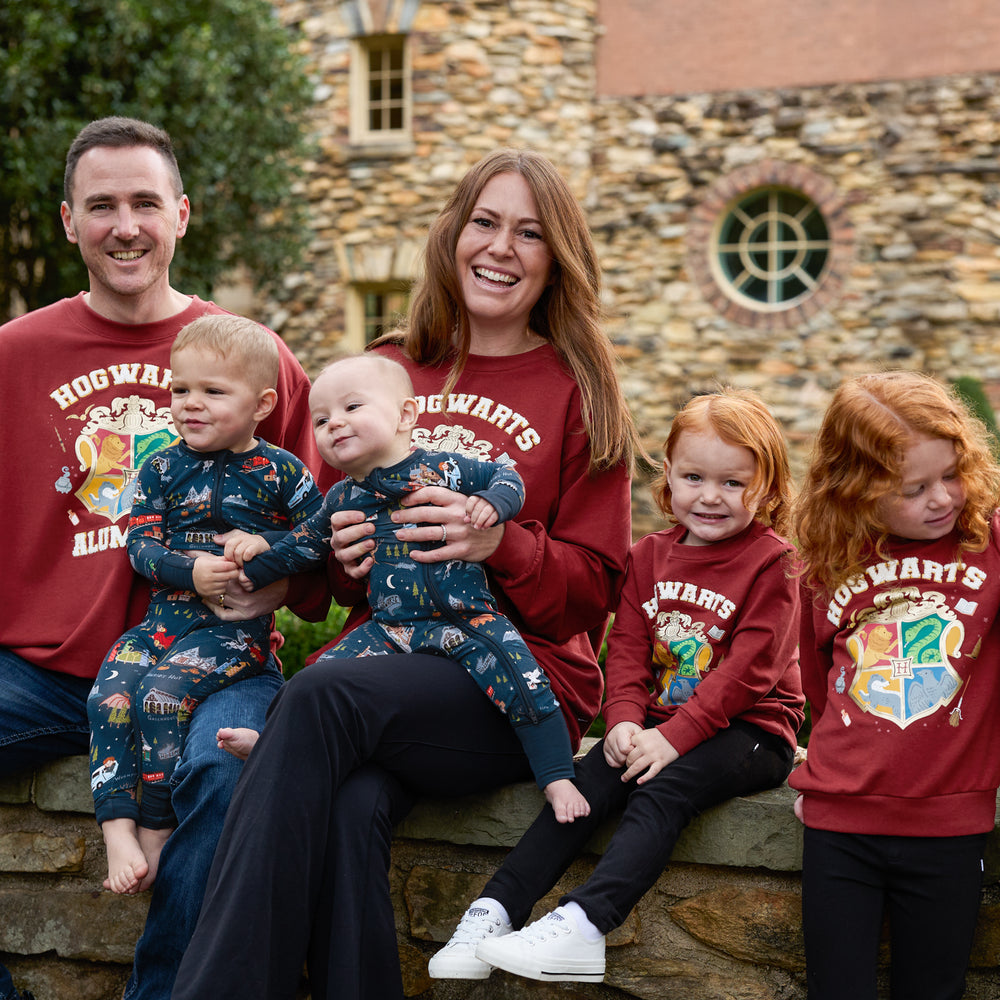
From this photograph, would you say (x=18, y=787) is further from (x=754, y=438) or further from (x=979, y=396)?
(x=979, y=396)

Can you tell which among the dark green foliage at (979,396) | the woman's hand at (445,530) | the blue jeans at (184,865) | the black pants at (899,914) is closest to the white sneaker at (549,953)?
the black pants at (899,914)

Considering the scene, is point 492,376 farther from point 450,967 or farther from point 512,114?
point 512,114

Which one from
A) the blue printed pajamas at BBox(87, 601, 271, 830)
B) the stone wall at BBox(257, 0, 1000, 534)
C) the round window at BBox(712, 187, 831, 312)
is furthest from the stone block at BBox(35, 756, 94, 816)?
the round window at BBox(712, 187, 831, 312)

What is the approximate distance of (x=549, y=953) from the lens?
2.06 meters

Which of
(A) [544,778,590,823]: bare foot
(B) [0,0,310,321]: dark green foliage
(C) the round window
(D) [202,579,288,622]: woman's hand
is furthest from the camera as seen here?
(C) the round window

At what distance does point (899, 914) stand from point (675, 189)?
9669mm

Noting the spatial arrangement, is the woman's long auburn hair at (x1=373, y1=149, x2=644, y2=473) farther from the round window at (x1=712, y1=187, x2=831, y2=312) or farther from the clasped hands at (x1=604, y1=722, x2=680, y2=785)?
the round window at (x1=712, y1=187, x2=831, y2=312)

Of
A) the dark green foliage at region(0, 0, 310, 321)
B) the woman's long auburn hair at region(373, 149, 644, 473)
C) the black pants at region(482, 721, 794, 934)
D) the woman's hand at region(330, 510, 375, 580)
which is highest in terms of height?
the dark green foliage at region(0, 0, 310, 321)

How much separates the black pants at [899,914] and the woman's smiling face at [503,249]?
143 centimetres

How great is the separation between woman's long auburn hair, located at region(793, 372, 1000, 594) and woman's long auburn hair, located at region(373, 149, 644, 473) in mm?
503

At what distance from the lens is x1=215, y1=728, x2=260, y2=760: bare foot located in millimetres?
2342

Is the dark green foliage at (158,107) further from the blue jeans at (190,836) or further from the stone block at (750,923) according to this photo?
the stone block at (750,923)

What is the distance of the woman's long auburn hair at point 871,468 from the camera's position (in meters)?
2.21

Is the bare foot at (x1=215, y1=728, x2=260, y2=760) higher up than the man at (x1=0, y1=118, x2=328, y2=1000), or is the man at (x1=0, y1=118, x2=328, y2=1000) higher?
the man at (x1=0, y1=118, x2=328, y2=1000)
